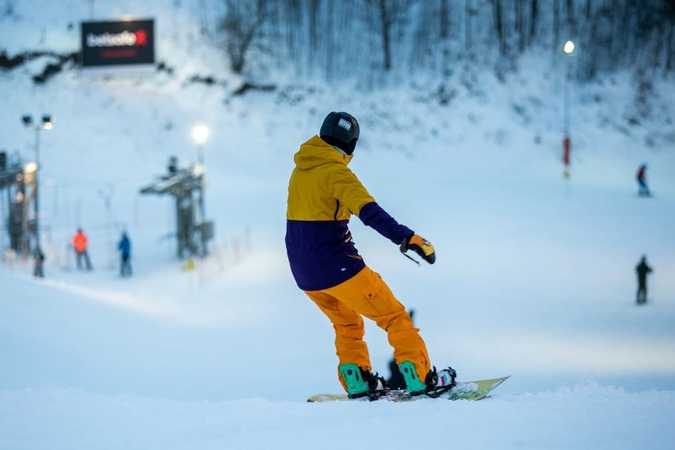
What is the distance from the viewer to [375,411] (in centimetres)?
378

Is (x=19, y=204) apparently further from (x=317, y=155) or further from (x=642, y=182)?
(x=642, y=182)

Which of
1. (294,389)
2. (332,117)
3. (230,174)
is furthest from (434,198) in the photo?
(332,117)

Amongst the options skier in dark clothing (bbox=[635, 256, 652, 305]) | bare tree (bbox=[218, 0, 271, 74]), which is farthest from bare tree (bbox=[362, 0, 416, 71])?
skier in dark clothing (bbox=[635, 256, 652, 305])

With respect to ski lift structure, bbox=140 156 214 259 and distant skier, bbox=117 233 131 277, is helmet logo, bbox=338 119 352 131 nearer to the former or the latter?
distant skier, bbox=117 233 131 277

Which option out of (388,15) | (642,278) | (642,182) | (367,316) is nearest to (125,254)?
(642,278)

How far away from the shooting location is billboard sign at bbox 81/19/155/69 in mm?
30281

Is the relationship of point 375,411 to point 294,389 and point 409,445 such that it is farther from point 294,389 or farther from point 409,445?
point 294,389

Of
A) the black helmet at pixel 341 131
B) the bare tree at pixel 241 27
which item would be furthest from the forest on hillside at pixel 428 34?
the black helmet at pixel 341 131

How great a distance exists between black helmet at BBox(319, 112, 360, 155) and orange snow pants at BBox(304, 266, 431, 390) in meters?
0.77

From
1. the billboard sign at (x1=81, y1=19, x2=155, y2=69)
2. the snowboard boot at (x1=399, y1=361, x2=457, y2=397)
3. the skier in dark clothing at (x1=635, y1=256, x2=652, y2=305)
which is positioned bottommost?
the skier in dark clothing at (x1=635, y1=256, x2=652, y2=305)

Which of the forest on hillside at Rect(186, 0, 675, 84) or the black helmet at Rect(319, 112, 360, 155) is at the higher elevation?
the forest on hillside at Rect(186, 0, 675, 84)

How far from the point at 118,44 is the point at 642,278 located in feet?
82.2

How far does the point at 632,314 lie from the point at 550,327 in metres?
1.83

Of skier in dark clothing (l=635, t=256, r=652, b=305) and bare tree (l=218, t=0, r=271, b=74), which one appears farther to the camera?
bare tree (l=218, t=0, r=271, b=74)
